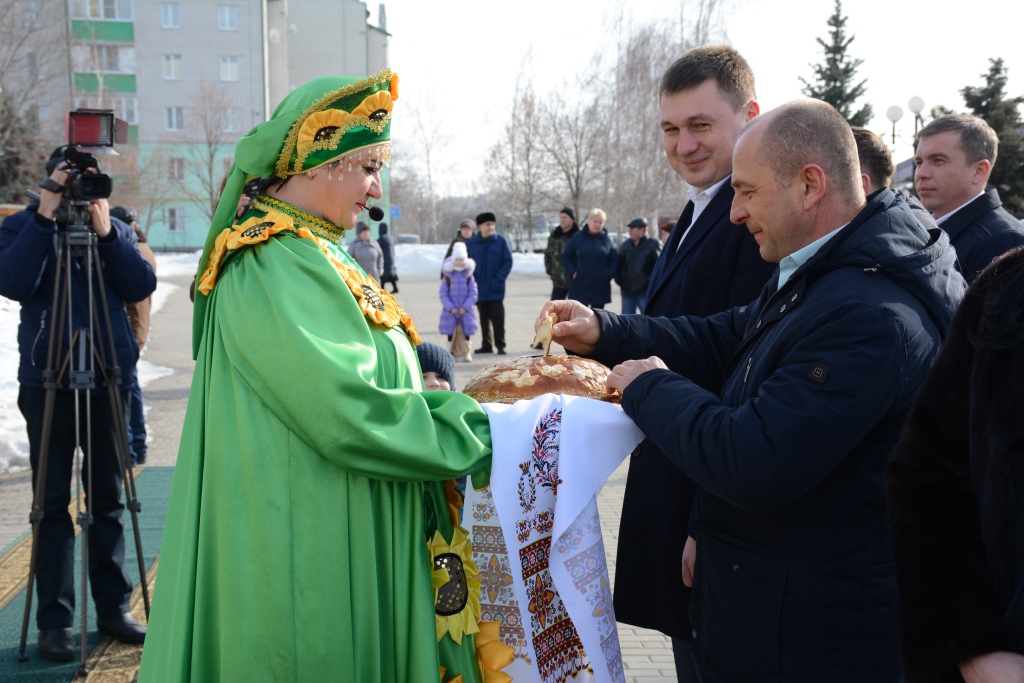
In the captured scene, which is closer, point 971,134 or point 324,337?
point 324,337

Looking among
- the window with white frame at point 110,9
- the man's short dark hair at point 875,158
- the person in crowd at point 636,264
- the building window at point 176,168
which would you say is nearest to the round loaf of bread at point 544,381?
the man's short dark hair at point 875,158

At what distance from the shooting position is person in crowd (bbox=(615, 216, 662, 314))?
13469mm

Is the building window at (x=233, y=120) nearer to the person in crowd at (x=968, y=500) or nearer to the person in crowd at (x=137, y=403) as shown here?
the person in crowd at (x=137, y=403)

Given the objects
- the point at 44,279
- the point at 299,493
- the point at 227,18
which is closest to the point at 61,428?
the point at 44,279

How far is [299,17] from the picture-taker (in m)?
58.2

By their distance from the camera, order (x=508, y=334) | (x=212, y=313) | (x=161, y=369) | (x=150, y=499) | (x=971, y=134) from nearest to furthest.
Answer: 1. (x=212, y=313)
2. (x=971, y=134)
3. (x=150, y=499)
4. (x=161, y=369)
5. (x=508, y=334)

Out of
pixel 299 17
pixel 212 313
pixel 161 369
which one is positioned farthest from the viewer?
pixel 299 17

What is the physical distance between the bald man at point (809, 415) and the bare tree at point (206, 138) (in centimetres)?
4538

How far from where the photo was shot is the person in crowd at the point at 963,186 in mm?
4598

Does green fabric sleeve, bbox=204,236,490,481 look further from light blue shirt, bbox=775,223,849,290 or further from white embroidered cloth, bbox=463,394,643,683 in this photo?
light blue shirt, bbox=775,223,849,290

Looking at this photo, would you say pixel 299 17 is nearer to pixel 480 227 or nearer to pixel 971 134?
pixel 480 227

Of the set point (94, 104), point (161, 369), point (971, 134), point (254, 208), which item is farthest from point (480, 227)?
point (94, 104)

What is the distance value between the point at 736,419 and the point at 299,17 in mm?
61839

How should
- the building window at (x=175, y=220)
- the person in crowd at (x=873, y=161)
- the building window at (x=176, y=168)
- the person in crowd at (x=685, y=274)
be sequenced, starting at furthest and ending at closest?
1. the building window at (x=175, y=220)
2. the building window at (x=176, y=168)
3. the person in crowd at (x=873, y=161)
4. the person in crowd at (x=685, y=274)
